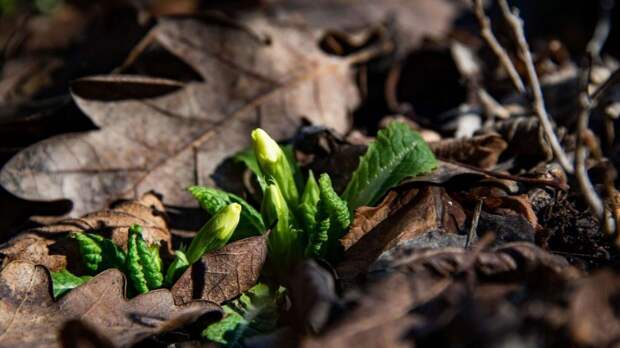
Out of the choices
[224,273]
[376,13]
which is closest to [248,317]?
[224,273]

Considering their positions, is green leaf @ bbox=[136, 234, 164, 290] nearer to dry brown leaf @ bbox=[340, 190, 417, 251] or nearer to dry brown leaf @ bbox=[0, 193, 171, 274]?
dry brown leaf @ bbox=[0, 193, 171, 274]

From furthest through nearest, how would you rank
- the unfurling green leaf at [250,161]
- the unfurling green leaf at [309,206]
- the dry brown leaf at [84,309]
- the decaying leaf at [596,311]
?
the unfurling green leaf at [250,161], the unfurling green leaf at [309,206], the dry brown leaf at [84,309], the decaying leaf at [596,311]

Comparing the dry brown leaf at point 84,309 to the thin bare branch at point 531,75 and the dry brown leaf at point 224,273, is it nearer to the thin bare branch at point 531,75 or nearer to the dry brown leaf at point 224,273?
the dry brown leaf at point 224,273

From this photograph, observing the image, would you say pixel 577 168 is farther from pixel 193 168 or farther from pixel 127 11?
pixel 127 11

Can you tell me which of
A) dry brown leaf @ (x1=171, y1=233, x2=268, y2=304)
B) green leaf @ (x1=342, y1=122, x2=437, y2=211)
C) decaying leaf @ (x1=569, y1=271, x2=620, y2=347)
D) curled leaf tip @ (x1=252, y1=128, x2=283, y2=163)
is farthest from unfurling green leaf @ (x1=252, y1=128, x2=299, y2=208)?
decaying leaf @ (x1=569, y1=271, x2=620, y2=347)

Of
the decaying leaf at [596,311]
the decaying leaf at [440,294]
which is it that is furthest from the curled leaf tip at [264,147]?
the decaying leaf at [596,311]

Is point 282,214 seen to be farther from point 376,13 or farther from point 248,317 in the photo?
point 376,13

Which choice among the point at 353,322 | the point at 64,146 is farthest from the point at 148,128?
the point at 353,322
